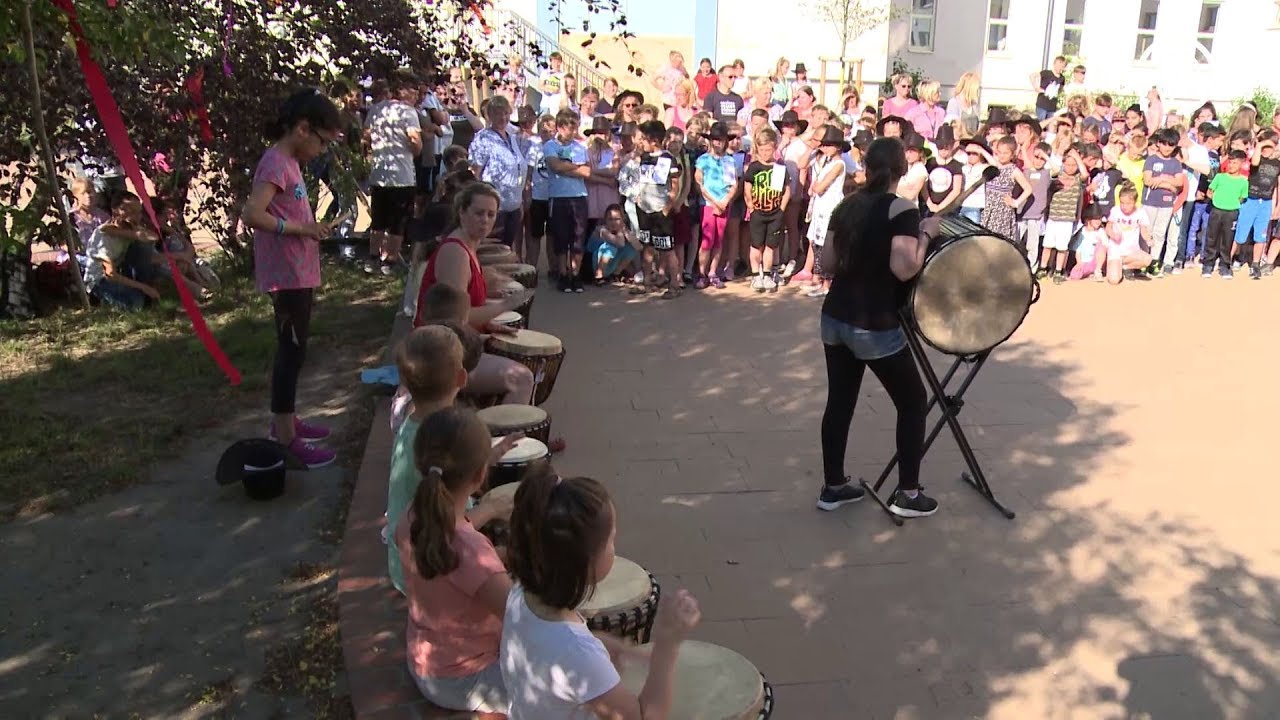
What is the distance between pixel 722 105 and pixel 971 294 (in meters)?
9.44

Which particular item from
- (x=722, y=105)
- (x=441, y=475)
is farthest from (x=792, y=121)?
(x=441, y=475)

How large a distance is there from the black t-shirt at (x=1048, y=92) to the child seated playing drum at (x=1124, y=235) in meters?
5.89

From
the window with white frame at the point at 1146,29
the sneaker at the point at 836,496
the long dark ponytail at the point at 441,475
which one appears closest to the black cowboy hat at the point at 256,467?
the long dark ponytail at the point at 441,475

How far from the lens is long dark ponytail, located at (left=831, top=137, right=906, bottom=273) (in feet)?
14.1

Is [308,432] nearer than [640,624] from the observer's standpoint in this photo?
No

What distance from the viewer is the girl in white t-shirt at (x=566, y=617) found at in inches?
87.3

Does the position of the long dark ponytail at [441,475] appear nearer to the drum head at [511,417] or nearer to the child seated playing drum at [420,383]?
the child seated playing drum at [420,383]

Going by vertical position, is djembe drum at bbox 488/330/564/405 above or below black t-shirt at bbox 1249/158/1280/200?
below

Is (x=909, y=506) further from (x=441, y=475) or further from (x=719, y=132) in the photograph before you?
(x=719, y=132)

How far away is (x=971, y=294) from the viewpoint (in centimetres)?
439

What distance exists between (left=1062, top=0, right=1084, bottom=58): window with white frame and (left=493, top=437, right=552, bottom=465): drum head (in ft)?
85.7

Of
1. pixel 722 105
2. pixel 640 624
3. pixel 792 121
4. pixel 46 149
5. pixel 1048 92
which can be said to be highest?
pixel 1048 92

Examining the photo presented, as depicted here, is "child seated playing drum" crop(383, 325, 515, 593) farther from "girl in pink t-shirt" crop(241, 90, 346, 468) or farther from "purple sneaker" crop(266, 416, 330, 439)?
"purple sneaker" crop(266, 416, 330, 439)

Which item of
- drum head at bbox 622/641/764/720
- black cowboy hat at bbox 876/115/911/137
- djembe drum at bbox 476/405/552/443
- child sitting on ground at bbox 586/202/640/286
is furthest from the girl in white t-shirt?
black cowboy hat at bbox 876/115/911/137
